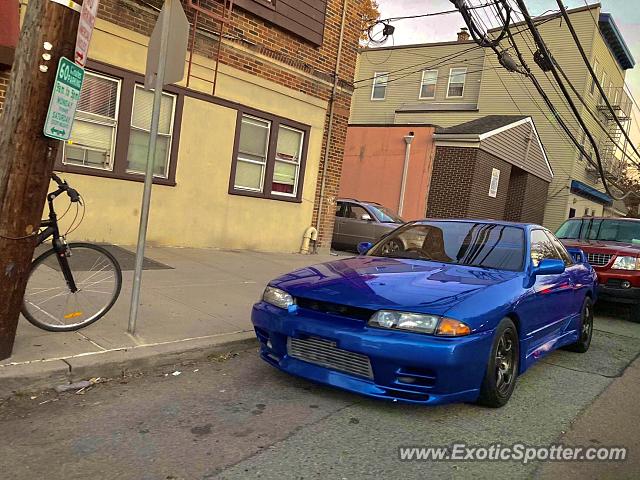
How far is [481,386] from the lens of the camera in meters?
3.77

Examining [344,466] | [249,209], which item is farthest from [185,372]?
[249,209]

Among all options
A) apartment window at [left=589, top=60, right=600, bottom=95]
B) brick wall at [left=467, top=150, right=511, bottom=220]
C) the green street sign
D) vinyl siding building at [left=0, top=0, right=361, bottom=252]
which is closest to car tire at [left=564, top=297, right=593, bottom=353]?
the green street sign

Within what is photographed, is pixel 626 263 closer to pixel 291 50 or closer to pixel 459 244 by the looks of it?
pixel 459 244

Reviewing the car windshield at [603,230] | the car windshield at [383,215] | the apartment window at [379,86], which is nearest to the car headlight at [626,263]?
the car windshield at [603,230]

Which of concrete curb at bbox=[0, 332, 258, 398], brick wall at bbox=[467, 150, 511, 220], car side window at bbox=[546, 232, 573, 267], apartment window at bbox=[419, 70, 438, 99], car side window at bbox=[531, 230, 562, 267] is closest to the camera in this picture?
concrete curb at bbox=[0, 332, 258, 398]

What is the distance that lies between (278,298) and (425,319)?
46.2 inches

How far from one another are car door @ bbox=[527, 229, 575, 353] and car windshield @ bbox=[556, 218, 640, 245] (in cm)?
456

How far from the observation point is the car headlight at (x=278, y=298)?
406cm

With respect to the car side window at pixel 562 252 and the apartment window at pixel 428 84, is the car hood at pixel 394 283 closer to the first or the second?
the car side window at pixel 562 252

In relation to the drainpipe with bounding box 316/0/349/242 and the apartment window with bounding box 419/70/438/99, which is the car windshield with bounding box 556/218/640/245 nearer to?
the drainpipe with bounding box 316/0/349/242

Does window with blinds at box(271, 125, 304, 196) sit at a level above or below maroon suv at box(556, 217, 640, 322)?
above

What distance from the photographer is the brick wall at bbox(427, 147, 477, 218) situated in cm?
1772

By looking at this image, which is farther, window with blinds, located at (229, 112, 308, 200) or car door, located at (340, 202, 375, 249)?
car door, located at (340, 202, 375, 249)

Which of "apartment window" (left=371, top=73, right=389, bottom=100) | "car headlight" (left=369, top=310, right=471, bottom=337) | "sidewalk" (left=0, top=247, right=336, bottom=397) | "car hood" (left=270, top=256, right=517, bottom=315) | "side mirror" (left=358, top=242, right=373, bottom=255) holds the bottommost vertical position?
"sidewalk" (left=0, top=247, right=336, bottom=397)
